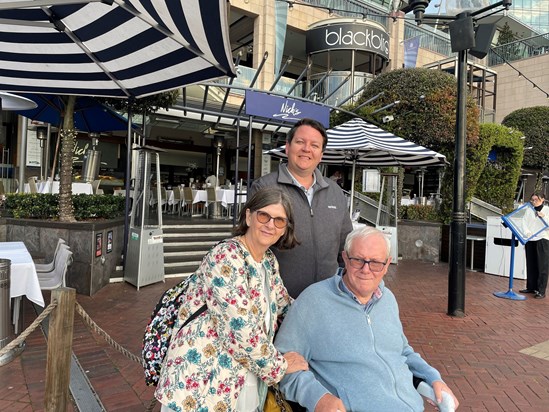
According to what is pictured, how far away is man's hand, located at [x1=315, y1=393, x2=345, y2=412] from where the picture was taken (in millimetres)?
1629

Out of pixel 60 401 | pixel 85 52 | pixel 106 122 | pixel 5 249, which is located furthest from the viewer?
pixel 106 122

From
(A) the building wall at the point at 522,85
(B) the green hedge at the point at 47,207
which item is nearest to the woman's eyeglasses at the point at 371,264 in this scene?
(B) the green hedge at the point at 47,207

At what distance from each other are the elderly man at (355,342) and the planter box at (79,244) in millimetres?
4545

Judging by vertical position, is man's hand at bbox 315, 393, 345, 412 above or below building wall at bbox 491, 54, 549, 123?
below

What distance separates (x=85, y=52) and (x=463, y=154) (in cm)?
459

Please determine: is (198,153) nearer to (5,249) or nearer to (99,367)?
(5,249)

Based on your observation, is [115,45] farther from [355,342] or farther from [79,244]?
[355,342]

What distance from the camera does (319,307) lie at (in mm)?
1869

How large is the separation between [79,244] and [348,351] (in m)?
4.89

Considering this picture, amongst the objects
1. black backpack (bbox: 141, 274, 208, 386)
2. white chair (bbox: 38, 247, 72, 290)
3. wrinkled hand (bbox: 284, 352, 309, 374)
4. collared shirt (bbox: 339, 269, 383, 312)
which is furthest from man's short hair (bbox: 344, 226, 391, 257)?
white chair (bbox: 38, 247, 72, 290)

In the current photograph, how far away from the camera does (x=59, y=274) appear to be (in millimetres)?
4523

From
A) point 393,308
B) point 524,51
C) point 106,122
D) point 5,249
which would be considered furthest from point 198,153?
point 524,51

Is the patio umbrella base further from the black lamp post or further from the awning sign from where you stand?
the awning sign

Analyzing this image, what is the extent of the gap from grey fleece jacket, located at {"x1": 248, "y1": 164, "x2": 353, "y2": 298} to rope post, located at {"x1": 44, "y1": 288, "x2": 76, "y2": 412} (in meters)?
1.20
